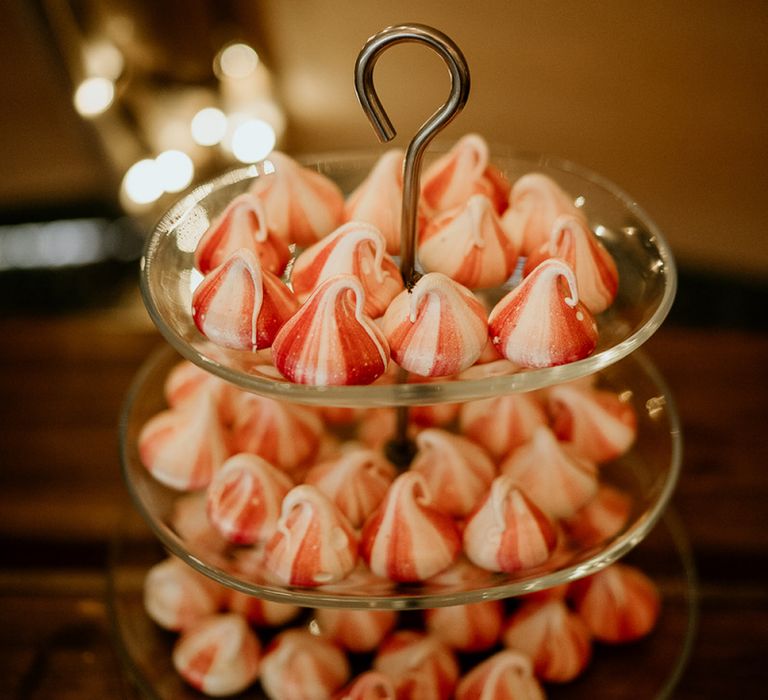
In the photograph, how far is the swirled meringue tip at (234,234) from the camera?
60 centimetres

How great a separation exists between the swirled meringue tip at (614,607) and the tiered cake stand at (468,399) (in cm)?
2

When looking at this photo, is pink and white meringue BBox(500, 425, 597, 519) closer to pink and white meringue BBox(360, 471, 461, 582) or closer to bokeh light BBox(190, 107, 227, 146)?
pink and white meringue BBox(360, 471, 461, 582)

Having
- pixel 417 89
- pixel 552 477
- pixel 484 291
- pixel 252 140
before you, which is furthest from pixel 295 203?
pixel 252 140

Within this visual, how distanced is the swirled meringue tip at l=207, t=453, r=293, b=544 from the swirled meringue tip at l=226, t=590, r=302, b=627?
0.41ft

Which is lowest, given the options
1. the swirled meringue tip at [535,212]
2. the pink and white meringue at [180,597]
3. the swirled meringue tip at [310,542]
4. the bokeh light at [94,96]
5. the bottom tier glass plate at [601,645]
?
the bottom tier glass plate at [601,645]

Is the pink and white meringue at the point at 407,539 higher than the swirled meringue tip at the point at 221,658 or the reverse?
higher

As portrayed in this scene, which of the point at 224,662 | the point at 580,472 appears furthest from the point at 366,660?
the point at 580,472

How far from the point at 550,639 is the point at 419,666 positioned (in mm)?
108

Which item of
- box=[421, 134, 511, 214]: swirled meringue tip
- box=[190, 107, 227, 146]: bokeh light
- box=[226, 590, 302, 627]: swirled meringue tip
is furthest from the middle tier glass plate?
box=[190, 107, 227, 146]: bokeh light

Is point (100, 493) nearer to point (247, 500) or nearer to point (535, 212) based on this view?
point (247, 500)

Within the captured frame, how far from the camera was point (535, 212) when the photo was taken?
2.10 ft

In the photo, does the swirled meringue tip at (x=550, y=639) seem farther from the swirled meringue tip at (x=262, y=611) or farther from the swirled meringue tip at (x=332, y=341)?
the swirled meringue tip at (x=332, y=341)

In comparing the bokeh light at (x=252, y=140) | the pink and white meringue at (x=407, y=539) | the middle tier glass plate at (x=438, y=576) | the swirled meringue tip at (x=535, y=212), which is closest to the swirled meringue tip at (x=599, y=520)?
the middle tier glass plate at (x=438, y=576)

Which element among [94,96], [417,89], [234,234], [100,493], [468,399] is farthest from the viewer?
[94,96]
